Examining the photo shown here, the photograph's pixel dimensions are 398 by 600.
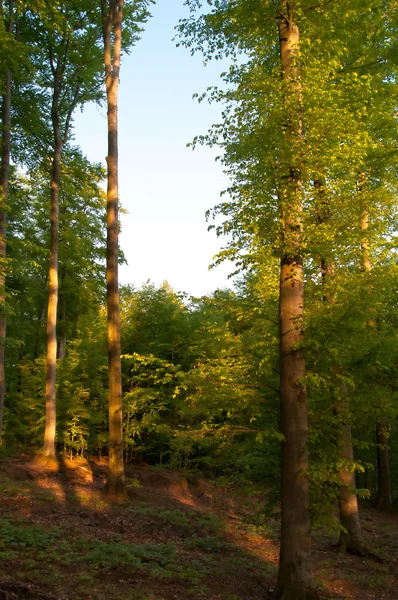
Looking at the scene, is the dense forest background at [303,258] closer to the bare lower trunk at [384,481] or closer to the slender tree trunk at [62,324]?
the bare lower trunk at [384,481]

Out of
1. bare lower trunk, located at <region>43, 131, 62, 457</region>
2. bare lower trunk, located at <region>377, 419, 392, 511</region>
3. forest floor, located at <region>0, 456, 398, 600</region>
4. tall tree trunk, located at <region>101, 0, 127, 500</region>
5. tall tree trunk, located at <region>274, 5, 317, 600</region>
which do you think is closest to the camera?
forest floor, located at <region>0, 456, 398, 600</region>

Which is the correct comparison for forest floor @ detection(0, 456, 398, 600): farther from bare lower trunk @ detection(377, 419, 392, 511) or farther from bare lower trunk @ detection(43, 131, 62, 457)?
bare lower trunk @ detection(377, 419, 392, 511)

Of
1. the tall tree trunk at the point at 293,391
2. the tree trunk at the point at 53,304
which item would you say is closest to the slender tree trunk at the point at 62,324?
the tree trunk at the point at 53,304

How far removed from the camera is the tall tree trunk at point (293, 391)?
5.99m

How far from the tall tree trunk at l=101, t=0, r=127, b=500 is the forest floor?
0.78m

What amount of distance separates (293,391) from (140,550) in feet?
11.4

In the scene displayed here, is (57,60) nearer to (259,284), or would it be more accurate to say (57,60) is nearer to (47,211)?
(47,211)

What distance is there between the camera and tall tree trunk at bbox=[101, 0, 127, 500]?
10586mm

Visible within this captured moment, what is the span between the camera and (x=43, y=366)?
17.6 meters

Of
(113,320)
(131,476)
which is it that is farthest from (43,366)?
(113,320)

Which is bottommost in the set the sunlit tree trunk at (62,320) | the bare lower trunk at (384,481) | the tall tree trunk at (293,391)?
the bare lower trunk at (384,481)

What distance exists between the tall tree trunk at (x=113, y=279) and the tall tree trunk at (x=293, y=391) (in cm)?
525

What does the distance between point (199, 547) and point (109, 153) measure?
9.08m

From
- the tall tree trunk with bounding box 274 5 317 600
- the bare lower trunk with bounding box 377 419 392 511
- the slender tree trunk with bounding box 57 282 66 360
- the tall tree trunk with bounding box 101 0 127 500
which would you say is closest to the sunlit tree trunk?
the slender tree trunk with bounding box 57 282 66 360
